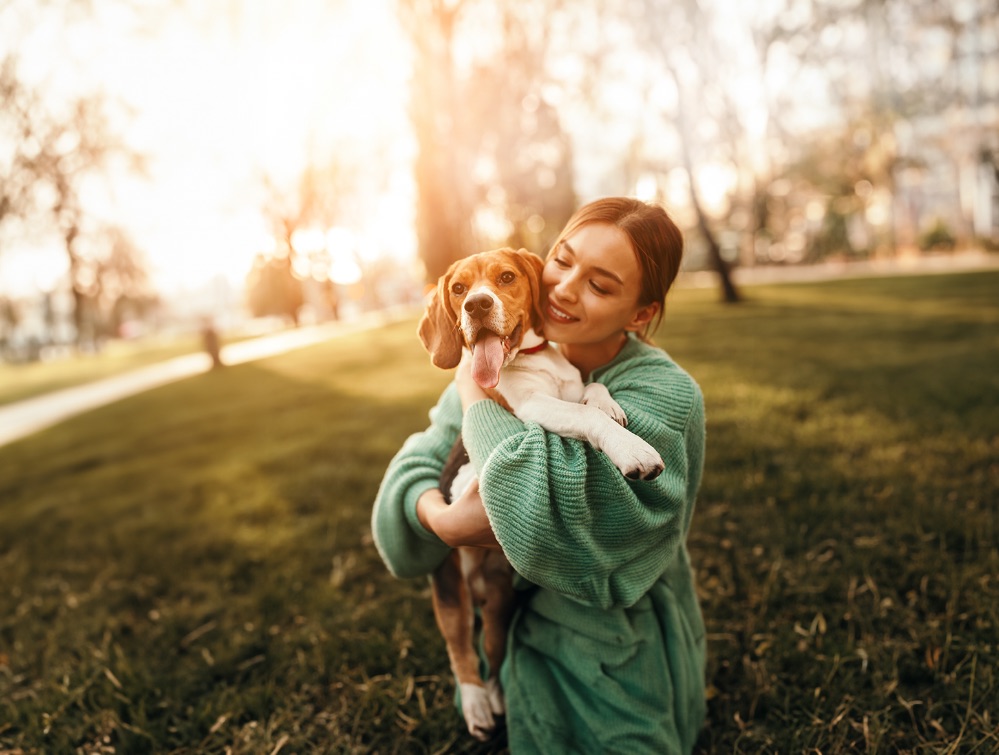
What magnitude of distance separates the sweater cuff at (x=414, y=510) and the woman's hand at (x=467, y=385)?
13.3 inches

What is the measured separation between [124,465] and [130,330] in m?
58.2

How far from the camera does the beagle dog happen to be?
200 cm

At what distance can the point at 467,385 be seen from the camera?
2299 millimetres

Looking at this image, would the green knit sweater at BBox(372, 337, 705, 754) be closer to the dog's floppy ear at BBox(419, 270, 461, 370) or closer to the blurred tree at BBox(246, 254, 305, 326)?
the dog's floppy ear at BBox(419, 270, 461, 370)

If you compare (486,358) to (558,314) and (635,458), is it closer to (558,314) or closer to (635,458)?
(558,314)

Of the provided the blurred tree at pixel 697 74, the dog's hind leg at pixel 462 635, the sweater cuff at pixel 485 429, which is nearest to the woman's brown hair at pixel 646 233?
the sweater cuff at pixel 485 429

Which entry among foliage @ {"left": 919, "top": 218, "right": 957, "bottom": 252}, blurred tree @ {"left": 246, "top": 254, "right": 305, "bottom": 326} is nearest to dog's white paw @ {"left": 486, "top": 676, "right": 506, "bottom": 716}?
foliage @ {"left": 919, "top": 218, "right": 957, "bottom": 252}

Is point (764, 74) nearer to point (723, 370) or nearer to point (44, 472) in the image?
point (723, 370)

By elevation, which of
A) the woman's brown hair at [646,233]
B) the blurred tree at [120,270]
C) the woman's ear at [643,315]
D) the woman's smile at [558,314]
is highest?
the blurred tree at [120,270]

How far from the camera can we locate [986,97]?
47.5 ft

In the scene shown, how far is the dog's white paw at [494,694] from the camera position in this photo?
2623mm

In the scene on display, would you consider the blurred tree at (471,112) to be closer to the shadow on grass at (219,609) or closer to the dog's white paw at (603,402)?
the shadow on grass at (219,609)

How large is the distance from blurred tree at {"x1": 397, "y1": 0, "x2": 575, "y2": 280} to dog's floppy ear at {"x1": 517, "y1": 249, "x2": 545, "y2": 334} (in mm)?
7783

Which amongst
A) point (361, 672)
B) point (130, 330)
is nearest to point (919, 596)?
point (361, 672)
